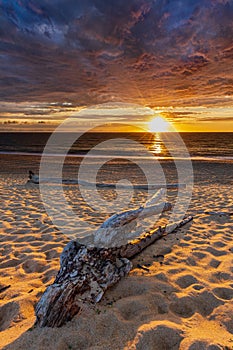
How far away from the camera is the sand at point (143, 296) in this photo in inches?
116

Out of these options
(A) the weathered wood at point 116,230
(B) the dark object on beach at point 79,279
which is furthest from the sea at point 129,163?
(B) the dark object on beach at point 79,279

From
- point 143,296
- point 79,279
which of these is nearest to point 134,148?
point 143,296

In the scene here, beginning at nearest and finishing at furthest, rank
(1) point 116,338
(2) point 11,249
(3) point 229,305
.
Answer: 1. (1) point 116,338
2. (3) point 229,305
3. (2) point 11,249

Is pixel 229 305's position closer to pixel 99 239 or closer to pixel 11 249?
pixel 99 239

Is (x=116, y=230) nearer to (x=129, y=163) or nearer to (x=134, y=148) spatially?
(x=129, y=163)

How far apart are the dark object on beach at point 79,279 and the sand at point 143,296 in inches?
5.1

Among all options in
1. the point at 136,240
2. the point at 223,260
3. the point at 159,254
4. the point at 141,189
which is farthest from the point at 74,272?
the point at 141,189

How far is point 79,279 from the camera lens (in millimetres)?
3602

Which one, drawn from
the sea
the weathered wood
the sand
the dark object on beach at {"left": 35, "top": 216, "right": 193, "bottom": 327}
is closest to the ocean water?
the sea

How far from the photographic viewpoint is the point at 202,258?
5.21 metres

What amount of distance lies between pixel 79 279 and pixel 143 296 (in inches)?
41.0

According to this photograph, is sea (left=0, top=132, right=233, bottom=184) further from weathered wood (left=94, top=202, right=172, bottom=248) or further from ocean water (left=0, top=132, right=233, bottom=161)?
weathered wood (left=94, top=202, right=172, bottom=248)

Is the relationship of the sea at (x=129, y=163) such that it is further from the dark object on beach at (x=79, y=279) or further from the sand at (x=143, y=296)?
the dark object on beach at (x=79, y=279)

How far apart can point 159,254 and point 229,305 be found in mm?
1804
